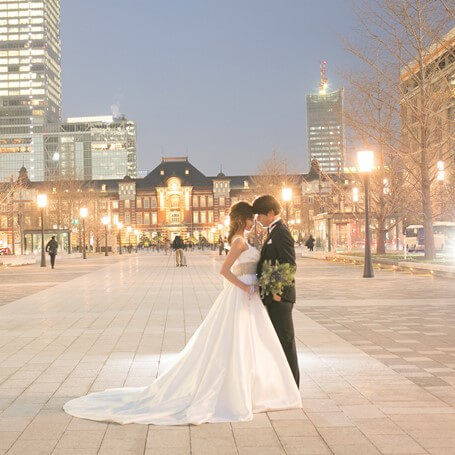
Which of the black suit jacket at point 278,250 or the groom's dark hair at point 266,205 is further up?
the groom's dark hair at point 266,205

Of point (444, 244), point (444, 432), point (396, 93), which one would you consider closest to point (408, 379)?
point (444, 432)

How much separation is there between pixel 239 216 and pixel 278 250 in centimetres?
46

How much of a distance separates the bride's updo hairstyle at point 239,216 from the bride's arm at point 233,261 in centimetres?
10

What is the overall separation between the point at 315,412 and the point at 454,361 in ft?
10.0

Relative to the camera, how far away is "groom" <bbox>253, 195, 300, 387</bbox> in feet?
20.4

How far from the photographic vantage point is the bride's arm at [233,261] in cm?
604

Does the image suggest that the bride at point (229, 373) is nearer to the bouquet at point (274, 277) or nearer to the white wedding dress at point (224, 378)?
the white wedding dress at point (224, 378)

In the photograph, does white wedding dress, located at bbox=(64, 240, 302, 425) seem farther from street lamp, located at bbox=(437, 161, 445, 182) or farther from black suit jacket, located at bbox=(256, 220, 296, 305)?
street lamp, located at bbox=(437, 161, 445, 182)

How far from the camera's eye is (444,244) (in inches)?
2200

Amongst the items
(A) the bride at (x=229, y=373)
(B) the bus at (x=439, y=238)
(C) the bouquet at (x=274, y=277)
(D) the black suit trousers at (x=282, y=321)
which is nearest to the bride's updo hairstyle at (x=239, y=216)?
(A) the bride at (x=229, y=373)

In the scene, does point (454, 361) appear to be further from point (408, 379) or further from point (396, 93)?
point (396, 93)

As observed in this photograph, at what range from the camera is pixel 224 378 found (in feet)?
18.9

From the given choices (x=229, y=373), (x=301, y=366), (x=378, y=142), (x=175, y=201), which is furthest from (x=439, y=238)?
(x=175, y=201)

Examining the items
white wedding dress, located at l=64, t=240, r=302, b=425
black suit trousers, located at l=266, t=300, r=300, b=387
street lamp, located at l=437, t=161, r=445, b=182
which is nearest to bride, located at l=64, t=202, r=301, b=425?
white wedding dress, located at l=64, t=240, r=302, b=425
